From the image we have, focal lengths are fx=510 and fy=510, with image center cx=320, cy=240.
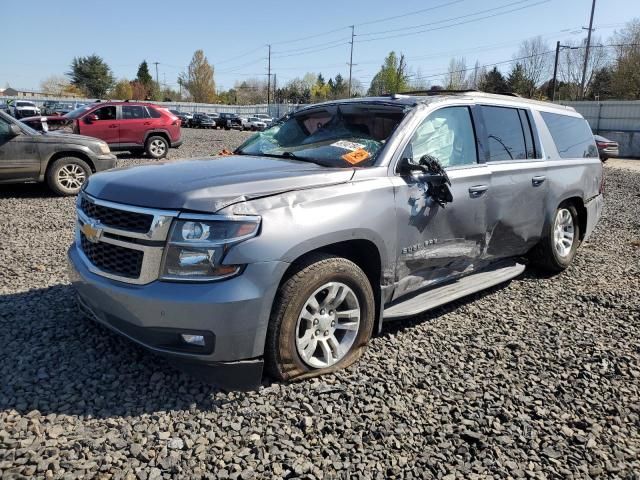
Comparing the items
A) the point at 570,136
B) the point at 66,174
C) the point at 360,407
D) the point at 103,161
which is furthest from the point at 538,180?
the point at 66,174

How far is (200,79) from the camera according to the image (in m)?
100

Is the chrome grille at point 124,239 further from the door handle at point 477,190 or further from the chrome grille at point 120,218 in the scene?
the door handle at point 477,190

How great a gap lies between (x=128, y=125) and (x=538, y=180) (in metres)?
13.3

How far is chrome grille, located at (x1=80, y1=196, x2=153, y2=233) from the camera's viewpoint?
285cm

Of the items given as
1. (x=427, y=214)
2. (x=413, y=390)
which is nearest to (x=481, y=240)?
(x=427, y=214)

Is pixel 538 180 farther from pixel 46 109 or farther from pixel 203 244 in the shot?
pixel 46 109

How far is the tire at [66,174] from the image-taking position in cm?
913

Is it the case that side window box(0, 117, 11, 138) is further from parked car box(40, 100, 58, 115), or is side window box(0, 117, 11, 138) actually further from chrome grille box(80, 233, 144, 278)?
parked car box(40, 100, 58, 115)

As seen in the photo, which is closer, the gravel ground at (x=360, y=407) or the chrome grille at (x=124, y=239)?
the gravel ground at (x=360, y=407)

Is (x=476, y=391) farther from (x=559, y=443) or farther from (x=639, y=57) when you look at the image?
(x=639, y=57)

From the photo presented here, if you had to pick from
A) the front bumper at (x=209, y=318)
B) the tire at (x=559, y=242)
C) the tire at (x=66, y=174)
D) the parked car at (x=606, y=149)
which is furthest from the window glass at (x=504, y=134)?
the parked car at (x=606, y=149)

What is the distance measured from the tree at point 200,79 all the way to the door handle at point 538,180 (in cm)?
10175

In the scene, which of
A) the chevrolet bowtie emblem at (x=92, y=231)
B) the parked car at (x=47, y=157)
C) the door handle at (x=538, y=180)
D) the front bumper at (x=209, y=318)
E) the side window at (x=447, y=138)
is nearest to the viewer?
the front bumper at (x=209, y=318)

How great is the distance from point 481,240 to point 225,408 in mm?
2523
